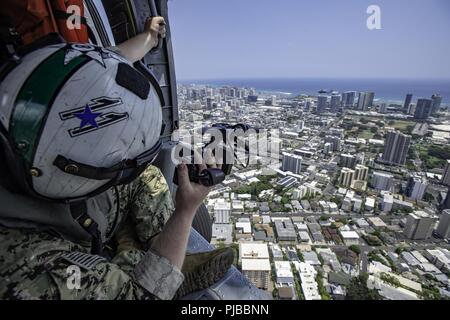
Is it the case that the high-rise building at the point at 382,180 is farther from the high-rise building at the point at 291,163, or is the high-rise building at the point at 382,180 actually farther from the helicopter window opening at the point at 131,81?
the helicopter window opening at the point at 131,81

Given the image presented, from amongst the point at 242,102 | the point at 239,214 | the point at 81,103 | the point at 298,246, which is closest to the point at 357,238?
the point at 298,246

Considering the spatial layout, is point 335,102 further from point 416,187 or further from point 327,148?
point 416,187

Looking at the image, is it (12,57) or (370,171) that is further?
(370,171)

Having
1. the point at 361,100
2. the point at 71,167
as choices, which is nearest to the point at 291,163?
the point at 361,100

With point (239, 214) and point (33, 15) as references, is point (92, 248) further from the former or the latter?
point (239, 214)

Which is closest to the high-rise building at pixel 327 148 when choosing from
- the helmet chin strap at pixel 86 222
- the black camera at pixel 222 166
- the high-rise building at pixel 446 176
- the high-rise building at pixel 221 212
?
the high-rise building at pixel 446 176
